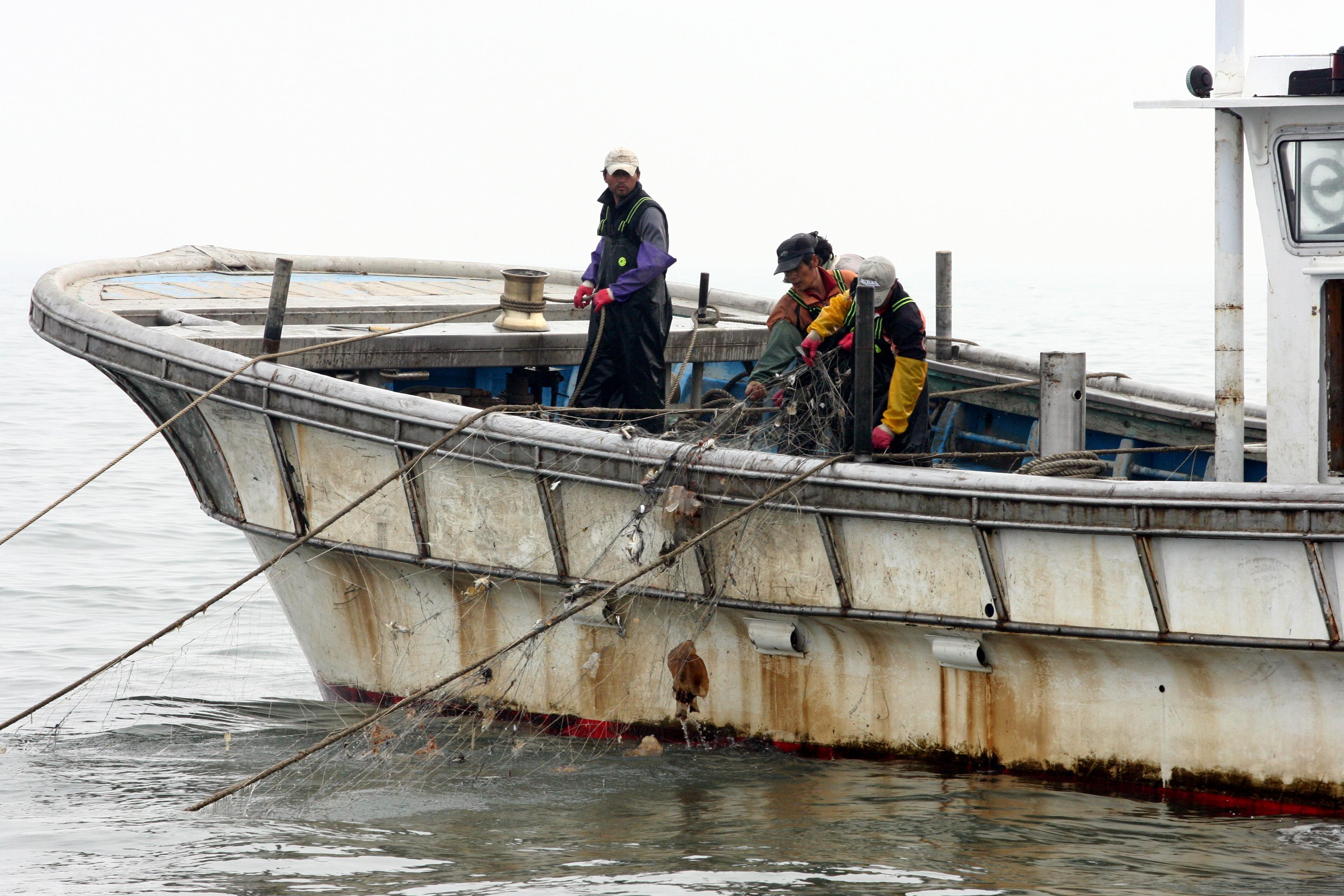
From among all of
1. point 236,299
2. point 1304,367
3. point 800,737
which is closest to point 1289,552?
point 1304,367

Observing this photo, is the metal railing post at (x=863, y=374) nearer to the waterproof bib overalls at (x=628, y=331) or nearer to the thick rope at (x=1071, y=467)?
the thick rope at (x=1071, y=467)

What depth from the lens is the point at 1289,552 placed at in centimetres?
495

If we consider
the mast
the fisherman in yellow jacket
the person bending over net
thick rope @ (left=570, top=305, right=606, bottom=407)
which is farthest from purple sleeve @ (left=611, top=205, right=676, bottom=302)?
the mast

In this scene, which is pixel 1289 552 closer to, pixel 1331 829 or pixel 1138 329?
pixel 1331 829

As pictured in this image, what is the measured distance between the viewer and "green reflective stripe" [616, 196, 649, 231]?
23.7ft

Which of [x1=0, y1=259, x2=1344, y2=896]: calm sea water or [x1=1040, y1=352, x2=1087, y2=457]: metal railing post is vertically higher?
[x1=1040, y1=352, x2=1087, y2=457]: metal railing post

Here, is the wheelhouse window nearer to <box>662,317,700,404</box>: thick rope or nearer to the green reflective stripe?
the green reflective stripe

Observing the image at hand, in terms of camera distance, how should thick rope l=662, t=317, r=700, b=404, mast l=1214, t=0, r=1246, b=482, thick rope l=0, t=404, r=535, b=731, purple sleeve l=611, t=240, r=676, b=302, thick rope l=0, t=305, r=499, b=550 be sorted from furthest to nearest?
thick rope l=662, t=317, r=700, b=404 → purple sleeve l=611, t=240, r=676, b=302 → thick rope l=0, t=305, r=499, b=550 → thick rope l=0, t=404, r=535, b=731 → mast l=1214, t=0, r=1246, b=482

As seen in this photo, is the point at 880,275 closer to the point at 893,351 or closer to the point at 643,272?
the point at 893,351

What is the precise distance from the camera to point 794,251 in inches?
270

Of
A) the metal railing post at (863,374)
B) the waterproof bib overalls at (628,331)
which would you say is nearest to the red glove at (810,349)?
the metal railing post at (863,374)

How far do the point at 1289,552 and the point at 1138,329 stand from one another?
136 ft

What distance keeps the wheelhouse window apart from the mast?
0.60 ft

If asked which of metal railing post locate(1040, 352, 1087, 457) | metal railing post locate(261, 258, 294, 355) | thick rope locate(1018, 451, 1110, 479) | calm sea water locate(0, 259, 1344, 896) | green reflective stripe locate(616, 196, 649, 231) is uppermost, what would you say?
green reflective stripe locate(616, 196, 649, 231)
